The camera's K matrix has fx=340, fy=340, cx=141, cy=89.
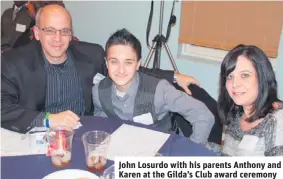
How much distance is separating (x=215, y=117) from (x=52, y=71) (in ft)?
3.44

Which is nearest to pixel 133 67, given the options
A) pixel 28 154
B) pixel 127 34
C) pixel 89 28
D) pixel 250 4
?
pixel 127 34

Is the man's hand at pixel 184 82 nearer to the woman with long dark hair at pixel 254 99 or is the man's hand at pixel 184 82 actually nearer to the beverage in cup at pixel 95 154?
the woman with long dark hair at pixel 254 99

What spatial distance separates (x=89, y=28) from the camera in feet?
14.0

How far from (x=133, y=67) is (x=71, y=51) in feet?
1.88

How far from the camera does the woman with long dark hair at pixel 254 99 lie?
1526 mm

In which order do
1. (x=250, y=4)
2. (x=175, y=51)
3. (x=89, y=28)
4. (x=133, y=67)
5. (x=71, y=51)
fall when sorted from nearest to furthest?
1. (x=133, y=67)
2. (x=71, y=51)
3. (x=250, y=4)
4. (x=175, y=51)
5. (x=89, y=28)

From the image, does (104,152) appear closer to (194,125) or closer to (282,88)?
(194,125)

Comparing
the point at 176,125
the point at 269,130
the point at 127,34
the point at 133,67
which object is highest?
the point at 127,34

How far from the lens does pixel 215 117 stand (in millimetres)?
1965

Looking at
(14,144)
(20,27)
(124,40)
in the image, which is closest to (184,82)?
(124,40)

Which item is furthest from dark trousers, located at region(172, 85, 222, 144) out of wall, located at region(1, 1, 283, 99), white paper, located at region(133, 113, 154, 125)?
wall, located at region(1, 1, 283, 99)

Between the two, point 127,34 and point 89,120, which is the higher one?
point 127,34

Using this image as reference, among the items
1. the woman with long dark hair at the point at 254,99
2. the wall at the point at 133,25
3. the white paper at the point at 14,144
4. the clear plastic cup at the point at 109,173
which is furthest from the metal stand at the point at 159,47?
the clear plastic cup at the point at 109,173

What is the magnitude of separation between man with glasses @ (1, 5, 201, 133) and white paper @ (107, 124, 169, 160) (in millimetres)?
432
